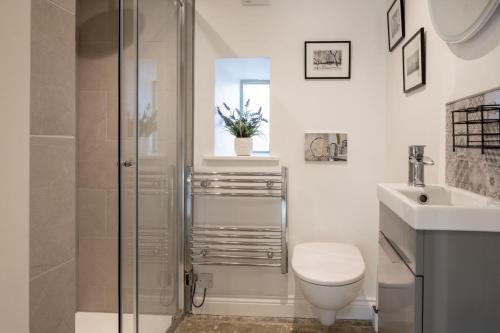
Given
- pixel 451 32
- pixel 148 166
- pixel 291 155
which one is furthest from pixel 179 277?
pixel 451 32

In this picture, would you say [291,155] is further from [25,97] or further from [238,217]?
[25,97]

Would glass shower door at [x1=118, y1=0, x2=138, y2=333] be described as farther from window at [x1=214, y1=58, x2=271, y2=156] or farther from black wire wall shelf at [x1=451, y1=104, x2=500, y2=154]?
black wire wall shelf at [x1=451, y1=104, x2=500, y2=154]

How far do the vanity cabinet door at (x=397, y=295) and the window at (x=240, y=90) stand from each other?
4.41 feet

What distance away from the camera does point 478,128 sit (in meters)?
1.24

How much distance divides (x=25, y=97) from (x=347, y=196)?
6.74 ft

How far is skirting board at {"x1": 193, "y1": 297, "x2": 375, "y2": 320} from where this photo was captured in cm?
242

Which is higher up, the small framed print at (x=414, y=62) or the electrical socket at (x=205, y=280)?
the small framed print at (x=414, y=62)

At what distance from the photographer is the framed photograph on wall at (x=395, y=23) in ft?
6.61

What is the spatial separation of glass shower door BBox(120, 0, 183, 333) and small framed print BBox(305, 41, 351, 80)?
0.85 meters

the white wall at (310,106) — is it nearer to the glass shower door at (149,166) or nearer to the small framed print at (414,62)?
Answer: the glass shower door at (149,166)

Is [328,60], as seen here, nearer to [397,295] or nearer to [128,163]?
[128,163]

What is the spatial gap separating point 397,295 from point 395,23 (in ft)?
5.23

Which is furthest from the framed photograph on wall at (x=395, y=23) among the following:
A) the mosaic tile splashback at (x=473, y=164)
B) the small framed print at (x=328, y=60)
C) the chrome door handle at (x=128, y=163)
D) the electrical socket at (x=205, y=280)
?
the electrical socket at (x=205, y=280)

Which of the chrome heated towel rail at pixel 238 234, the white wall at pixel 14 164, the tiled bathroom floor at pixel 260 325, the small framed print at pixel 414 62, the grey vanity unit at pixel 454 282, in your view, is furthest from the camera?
the chrome heated towel rail at pixel 238 234
